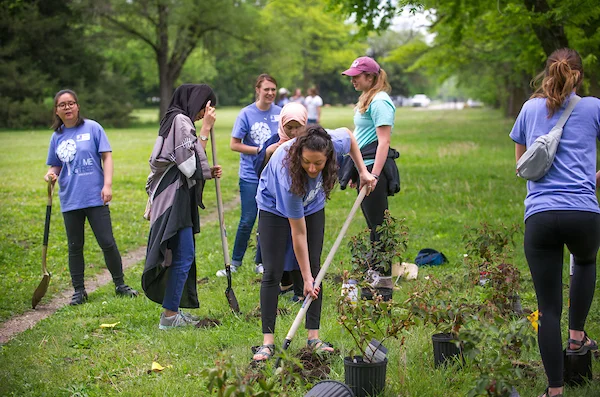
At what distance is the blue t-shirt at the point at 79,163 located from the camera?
6543mm

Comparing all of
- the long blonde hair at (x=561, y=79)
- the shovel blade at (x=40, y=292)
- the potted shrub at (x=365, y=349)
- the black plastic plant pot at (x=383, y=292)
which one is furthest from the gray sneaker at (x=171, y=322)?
the long blonde hair at (x=561, y=79)

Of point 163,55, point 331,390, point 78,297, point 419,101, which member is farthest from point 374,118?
point 419,101

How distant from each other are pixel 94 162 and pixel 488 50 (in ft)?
74.1

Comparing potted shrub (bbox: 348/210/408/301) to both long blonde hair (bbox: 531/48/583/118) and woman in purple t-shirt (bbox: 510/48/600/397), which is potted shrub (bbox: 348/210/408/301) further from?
long blonde hair (bbox: 531/48/583/118)

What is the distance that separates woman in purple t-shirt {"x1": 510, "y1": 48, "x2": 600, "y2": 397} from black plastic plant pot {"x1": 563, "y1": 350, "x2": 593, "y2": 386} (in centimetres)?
35

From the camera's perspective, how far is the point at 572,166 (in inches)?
149

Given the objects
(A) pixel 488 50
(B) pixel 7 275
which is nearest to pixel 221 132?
(A) pixel 488 50

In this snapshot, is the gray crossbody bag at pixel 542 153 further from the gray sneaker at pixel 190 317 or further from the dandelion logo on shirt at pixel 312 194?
the gray sneaker at pixel 190 317

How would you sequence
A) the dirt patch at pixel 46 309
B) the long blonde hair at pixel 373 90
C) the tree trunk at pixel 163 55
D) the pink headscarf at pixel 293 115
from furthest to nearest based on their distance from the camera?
the tree trunk at pixel 163 55, the dirt patch at pixel 46 309, the long blonde hair at pixel 373 90, the pink headscarf at pixel 293 115

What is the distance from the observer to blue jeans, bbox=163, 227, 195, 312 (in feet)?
18.5

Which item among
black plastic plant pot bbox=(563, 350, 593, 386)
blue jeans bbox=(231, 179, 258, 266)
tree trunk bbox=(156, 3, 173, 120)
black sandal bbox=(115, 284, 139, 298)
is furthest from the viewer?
tree trunk bbox=(156, 3, 173, 120)

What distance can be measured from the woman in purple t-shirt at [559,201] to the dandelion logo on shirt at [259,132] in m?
3.65

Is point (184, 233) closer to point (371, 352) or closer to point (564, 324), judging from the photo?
point (371, 352)

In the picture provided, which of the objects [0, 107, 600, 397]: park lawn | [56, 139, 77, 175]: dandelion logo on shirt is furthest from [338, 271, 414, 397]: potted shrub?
[56, 139, 77, 175]: dandelion logo on shirt
